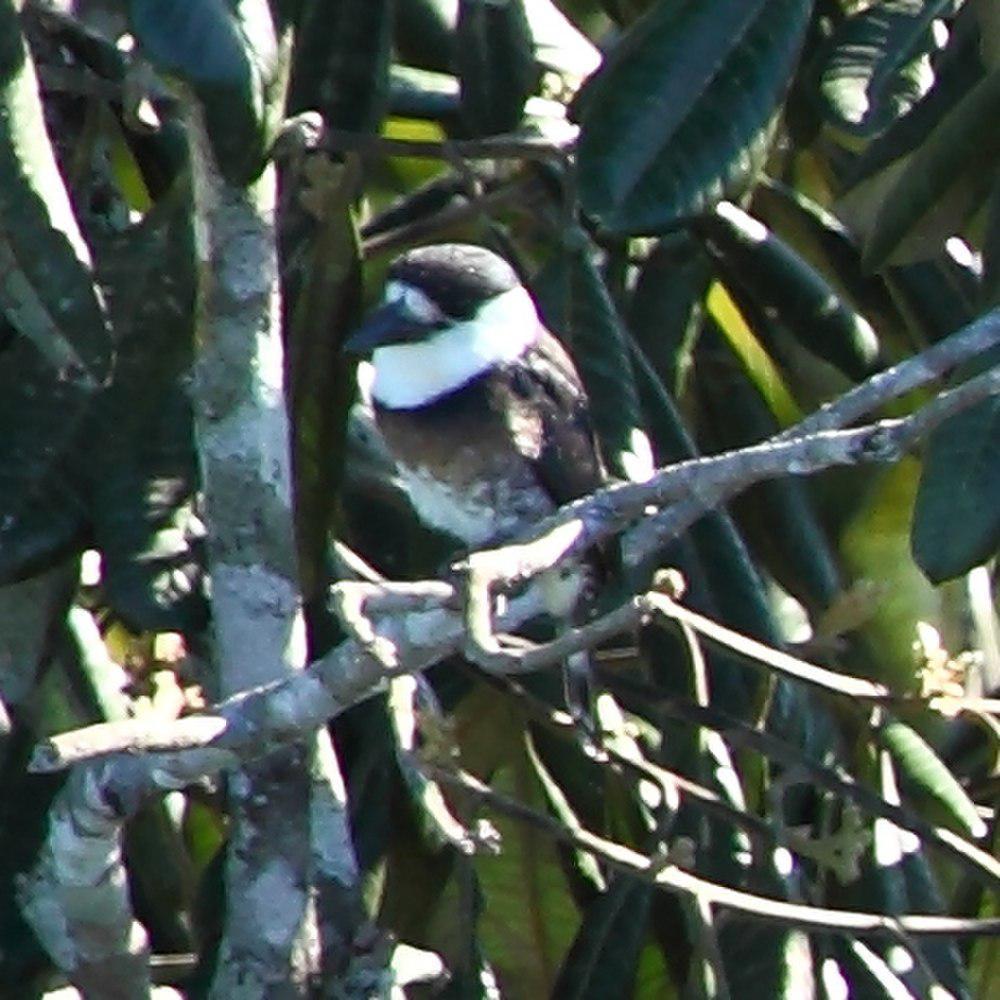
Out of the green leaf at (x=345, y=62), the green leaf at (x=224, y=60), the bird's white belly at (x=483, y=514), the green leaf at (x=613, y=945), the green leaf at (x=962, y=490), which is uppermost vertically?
the green leaf at (x=224, y=60)

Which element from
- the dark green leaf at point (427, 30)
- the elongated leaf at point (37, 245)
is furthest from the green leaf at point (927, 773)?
the elongated leaf at point (37, 245)

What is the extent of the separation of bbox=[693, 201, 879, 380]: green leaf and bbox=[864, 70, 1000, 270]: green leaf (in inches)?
13.5

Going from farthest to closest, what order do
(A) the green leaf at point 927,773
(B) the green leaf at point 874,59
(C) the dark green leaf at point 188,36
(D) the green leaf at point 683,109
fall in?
(A) the green leaf at point 927,773, (B) the green leaf at point 874,59, (D) the green leaf at point 683,109, (C) the dark green leaf at point 188,36

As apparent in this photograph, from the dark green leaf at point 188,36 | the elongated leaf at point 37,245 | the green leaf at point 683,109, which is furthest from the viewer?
the green leaf at point 683,109

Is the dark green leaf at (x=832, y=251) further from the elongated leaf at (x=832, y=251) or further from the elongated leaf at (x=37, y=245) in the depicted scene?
Answer: the elongated leaf at (x=37, y=245)

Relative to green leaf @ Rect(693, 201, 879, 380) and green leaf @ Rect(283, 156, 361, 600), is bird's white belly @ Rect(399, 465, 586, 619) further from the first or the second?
green leaf @ Rect(283, 156, 361, 600)

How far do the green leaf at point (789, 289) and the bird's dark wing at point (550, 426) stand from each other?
0.26m

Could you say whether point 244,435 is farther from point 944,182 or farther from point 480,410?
point 480,410

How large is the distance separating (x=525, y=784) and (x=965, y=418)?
2.96ft

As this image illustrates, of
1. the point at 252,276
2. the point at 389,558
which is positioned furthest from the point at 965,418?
the point at 389,558

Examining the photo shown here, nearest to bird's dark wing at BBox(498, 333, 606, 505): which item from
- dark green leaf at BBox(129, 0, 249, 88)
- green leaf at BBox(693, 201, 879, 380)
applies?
green leaf at BBox(693, 201, 879, 380)

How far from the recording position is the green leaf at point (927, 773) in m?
2.71

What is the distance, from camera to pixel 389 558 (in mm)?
2990

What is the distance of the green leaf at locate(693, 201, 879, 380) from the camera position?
267 cm
